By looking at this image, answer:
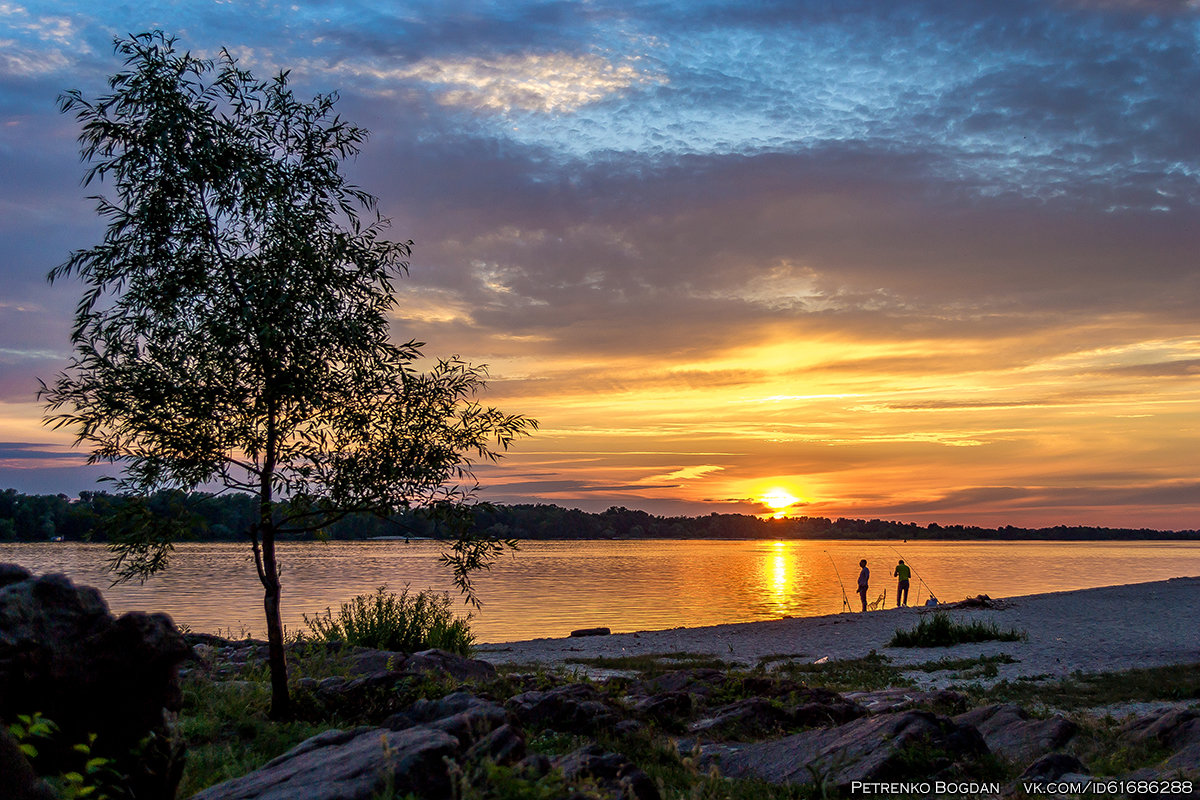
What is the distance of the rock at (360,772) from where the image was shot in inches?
209

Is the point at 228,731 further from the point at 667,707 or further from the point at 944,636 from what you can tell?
the point at 944,636

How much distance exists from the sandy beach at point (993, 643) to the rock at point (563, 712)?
9.56m

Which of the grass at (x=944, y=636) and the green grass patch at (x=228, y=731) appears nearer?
the green grass patch at (x=228, y=731)

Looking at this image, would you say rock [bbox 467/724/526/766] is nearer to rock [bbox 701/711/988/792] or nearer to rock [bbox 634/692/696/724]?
rock [bbox 701/711/988/792]

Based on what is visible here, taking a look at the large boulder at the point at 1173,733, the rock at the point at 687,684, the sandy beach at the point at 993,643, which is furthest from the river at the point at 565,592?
the large boulder at the point at 1173,733

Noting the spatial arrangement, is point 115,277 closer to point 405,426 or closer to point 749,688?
point 405,426

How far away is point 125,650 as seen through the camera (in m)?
8.02

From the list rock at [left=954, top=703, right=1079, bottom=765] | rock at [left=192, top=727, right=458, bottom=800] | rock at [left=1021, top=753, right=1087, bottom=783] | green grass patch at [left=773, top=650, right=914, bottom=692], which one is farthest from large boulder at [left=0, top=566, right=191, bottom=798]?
green grass patch at [left=773, top=650, right=914, bottom=692]

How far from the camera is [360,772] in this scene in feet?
18.2

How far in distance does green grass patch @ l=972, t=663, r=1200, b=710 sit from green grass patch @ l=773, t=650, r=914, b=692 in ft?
6.85

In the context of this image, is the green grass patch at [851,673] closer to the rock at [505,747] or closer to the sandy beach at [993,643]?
the sandy beach at [993,643]

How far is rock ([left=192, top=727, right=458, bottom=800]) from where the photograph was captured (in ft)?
17.5

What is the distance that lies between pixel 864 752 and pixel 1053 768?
1.77 m

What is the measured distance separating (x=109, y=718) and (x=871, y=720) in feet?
26.1
